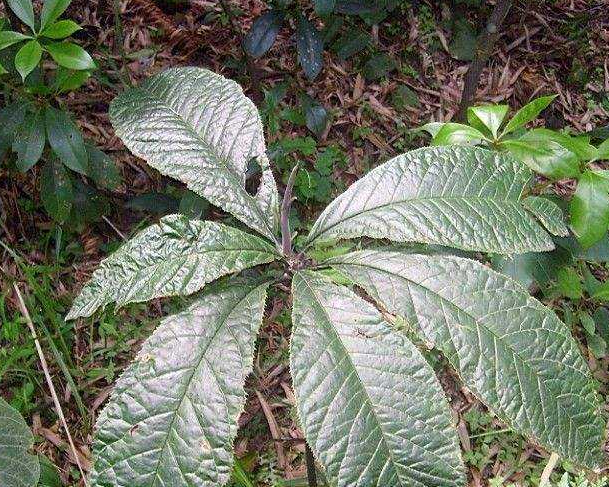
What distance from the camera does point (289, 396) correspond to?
6.30ft

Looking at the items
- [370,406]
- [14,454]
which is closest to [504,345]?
[370,406]

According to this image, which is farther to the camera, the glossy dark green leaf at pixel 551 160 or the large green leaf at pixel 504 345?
the glossy dark green leaf at pixel 551 160

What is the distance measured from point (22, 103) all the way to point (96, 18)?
0.83m

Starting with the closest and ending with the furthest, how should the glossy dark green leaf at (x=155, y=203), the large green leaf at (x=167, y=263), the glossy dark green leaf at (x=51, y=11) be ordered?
the large green leaf at (x=167, y=263) < the glossy dark green leaf at (x=51, y=11) < the glossy dark green leaf at (x=155, y=203)

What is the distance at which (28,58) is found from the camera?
4.45ft

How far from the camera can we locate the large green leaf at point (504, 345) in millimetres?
813

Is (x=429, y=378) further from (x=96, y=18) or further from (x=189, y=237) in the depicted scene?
(x=96, y=18)

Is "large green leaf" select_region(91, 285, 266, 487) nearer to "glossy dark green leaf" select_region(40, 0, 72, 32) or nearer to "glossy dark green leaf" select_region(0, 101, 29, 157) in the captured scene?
"glossy dark green leaf" select_region(40, 0, 72, 32)

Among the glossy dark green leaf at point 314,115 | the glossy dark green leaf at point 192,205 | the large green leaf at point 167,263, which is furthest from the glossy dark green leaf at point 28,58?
the glossy dark green leaf at point 314,115

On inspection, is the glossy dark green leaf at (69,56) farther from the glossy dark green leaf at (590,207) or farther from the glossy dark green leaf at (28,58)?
the glossy dark green leaf at (590,207)

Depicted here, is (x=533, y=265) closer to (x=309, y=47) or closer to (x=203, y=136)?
(x=203, y=136)

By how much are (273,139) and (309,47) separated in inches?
14.3

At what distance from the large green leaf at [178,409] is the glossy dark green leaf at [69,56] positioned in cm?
Result: 86

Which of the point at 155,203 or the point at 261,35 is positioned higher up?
the point at 261,35
